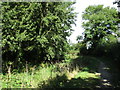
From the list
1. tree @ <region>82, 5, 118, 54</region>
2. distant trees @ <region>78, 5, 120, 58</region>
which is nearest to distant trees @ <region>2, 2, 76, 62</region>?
distant trees @ <region>78, 5, 120, 58</region>

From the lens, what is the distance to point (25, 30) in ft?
28.1

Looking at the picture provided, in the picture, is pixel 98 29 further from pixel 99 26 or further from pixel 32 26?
pixel 32 26

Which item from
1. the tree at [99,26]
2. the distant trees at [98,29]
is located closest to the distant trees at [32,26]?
the distant trees at [98,29]

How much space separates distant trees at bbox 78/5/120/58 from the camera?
2752cm

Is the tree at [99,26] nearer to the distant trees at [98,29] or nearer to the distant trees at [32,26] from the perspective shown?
the distant trees at [98,29]

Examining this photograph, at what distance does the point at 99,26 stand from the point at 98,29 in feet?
2.46

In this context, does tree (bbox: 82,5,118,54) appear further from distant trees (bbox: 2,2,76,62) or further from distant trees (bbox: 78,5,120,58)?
distant trees (bbox: 2,2,76,62)

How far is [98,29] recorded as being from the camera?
93.0 ft

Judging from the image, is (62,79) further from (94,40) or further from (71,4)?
(94,40)

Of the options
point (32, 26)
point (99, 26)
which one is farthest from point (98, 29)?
point (32, 26)

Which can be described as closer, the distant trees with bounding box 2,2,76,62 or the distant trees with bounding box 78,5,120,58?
the distant trees with bounding box 2,2,76,62

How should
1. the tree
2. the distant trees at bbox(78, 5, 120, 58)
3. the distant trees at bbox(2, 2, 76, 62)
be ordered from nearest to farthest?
the distant trees at bbox(2, 2, 76, 62), the distant trees at bbox(78, 5, 120, 58), the tree

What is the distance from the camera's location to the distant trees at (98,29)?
90.3 feet

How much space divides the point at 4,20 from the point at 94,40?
23.9 metres
